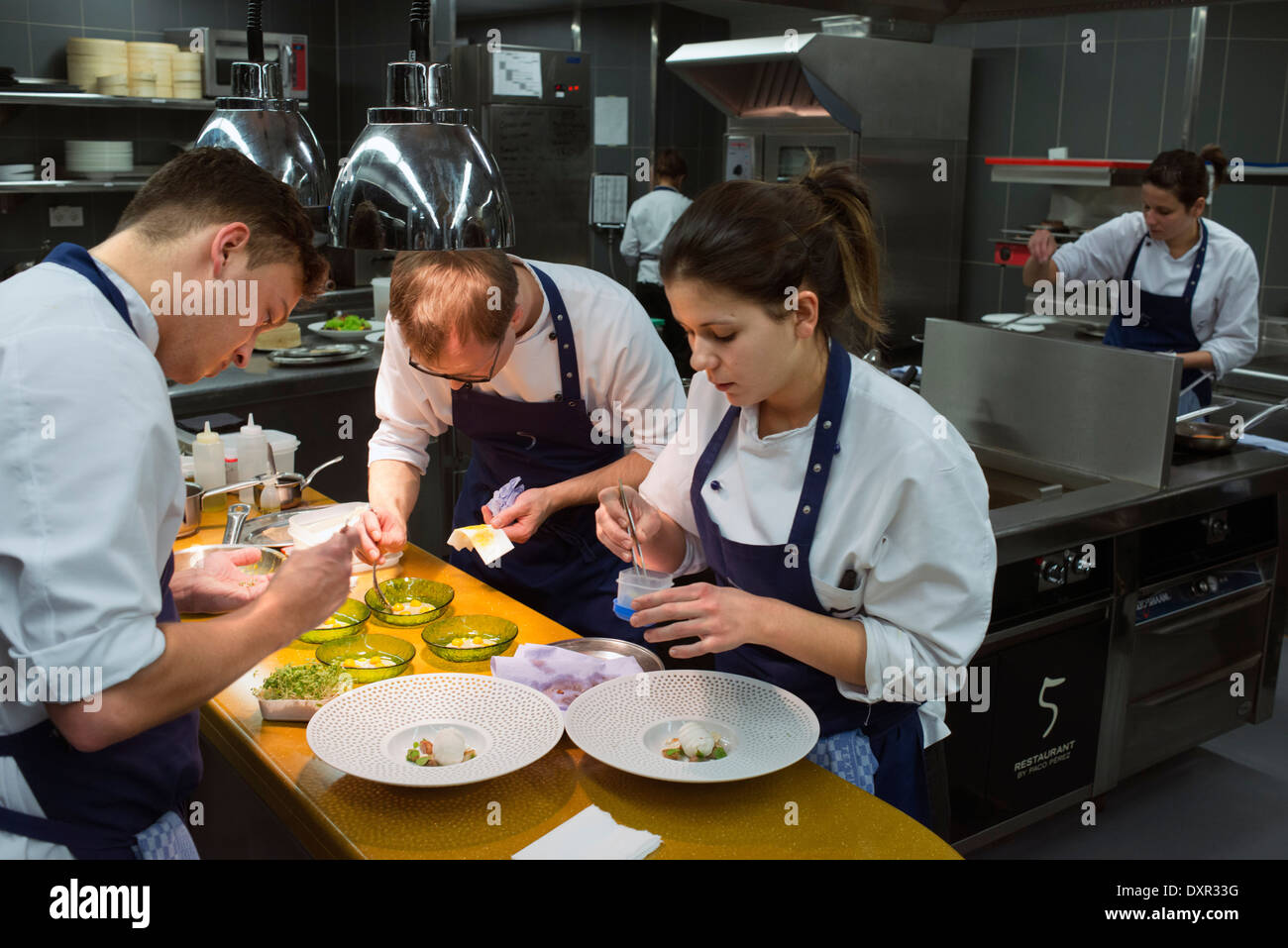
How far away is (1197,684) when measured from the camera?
11.8 ft

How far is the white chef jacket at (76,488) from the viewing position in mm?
1297

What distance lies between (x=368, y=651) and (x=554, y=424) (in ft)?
2.65

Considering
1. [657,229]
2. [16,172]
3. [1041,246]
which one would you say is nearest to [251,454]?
[1041,246]

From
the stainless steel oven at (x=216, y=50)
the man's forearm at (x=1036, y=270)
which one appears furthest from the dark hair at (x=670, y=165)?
the man's forearm at (x=1036, y=270)

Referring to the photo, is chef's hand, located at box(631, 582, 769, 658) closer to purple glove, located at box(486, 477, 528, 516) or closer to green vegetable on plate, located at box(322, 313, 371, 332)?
purple glove, located at box(486, 477, 528, 516)

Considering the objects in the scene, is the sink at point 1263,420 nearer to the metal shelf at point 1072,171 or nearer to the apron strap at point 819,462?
the metal shelf at point 1072,171

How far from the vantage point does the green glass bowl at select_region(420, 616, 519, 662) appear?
216 cm

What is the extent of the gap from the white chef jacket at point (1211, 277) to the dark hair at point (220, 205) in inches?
158

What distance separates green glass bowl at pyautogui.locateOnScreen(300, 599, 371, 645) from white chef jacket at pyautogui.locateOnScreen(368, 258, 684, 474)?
0.67 m

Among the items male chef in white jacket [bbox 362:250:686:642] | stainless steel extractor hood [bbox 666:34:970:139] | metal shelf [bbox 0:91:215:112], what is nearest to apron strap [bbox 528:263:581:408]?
male chef in white jacket [bbox 362:250:686:642]

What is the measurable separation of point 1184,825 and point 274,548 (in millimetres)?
2795

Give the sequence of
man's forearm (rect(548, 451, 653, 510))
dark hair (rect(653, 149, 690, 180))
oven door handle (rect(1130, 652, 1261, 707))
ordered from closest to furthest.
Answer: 1. man's forearm (rect(548, 451, 653, 510))
2. oven door handle (rect(1130, 652, 1261, 707))
3. dark hair (rect(653, 149, 690, 180))

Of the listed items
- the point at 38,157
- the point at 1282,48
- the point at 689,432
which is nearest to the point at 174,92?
the point at 38,157

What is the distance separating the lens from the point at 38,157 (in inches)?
245
